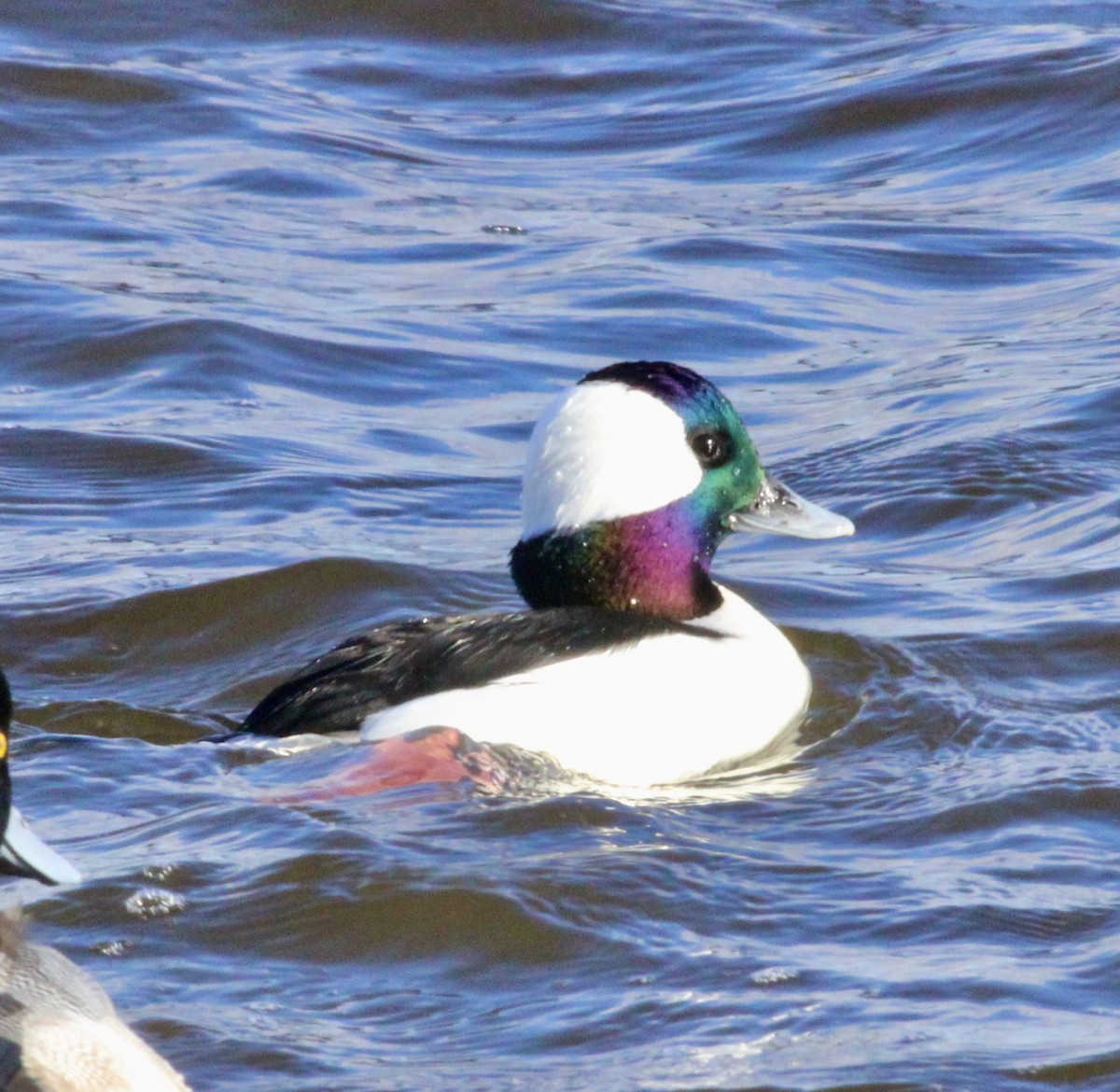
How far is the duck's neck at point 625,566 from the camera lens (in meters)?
6.42

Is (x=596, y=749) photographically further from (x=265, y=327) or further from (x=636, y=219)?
(x=636, y=219)

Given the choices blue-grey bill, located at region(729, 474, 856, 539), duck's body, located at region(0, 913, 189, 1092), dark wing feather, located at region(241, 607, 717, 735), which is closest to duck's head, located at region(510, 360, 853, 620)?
blue-grey bill, located at region(729, 474, 856, 539)

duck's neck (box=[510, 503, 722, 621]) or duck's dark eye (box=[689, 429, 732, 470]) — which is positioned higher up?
duck's dark eye (box=[689, 429, 732, 470])

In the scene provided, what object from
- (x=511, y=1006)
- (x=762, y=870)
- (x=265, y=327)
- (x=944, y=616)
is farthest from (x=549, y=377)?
(x=511, y=1006)

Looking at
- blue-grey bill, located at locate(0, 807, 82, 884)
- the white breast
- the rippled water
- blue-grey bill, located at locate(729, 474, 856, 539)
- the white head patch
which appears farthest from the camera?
blue-grey bill, located at locate(729, 474, 856, 539)

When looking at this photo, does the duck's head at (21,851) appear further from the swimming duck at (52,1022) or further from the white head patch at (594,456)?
the white head patch at (594,456)

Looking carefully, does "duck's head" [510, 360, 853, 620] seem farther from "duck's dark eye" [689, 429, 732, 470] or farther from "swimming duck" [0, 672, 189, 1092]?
"swimming duck" [0, 672, 189, 1092]

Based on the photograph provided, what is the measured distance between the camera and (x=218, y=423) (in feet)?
29.8

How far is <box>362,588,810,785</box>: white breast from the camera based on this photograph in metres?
5.91

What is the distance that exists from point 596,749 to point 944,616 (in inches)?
65.5

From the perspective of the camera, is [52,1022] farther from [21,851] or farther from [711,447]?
[711,447]

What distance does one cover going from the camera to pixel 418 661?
19.6 ft

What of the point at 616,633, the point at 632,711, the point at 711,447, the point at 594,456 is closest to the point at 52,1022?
the point at 632,711

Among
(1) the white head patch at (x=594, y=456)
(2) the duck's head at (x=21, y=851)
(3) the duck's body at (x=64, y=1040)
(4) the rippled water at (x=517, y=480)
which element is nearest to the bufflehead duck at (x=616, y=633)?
(1) the white head patch at (x=594, y=456)
